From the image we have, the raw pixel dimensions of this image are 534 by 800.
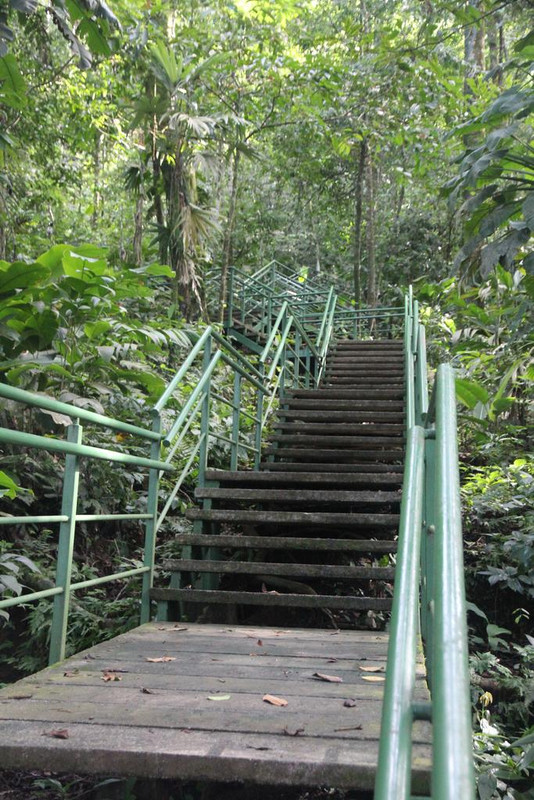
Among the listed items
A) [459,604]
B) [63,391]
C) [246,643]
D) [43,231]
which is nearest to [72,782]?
[246,643]

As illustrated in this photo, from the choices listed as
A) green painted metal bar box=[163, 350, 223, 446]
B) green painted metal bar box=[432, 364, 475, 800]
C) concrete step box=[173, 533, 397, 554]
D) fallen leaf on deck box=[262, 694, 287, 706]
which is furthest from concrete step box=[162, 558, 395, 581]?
green painted metal bar box=[432, 364, 475, 800]

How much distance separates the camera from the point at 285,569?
384 cm

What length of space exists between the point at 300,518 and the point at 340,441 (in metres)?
1.78

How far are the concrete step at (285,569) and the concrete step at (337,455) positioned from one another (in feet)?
5.66

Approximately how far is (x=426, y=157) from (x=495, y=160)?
8.01m

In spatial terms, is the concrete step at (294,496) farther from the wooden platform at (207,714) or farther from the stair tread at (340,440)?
the wooden platform at (207,714)

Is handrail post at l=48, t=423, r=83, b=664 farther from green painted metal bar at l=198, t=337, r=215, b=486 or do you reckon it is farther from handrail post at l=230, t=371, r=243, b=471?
handrail post at l=230, t=371, r=243, b=471

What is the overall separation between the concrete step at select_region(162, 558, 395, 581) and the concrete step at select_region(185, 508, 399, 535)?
0.41m

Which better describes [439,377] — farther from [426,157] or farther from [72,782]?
[426,157]

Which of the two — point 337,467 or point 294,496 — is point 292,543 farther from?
point 337,467

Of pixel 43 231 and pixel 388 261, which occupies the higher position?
pixel 388 261

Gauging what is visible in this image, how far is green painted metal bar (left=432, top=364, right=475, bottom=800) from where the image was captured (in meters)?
0.69

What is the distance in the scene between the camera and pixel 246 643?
3.13 metres

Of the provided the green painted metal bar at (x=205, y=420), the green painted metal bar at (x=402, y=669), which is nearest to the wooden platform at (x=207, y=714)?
the green painted metal bar at (x=402, y=669)
